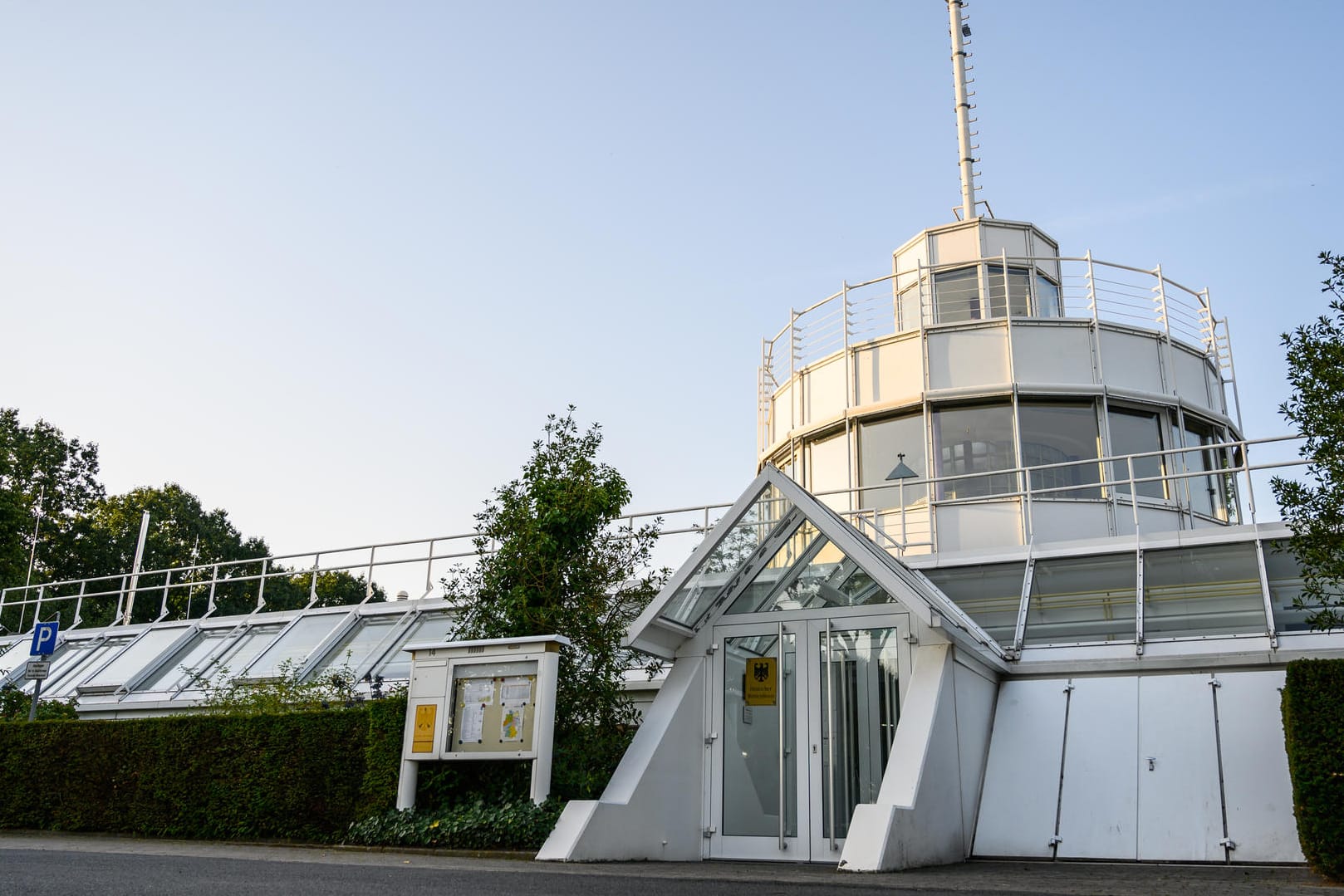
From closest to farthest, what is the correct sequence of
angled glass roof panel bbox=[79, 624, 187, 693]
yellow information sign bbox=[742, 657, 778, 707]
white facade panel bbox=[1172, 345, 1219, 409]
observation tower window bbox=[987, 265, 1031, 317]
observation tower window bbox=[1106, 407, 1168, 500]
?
1. yellow information sign bbox=[742, 657, 778, 707]
2. observation tower window bbox=[1106, 407, 1168, 500]
3. white facade panel bbox=[1172, 345, 1219, 409]
4. angled glass roof panel bbox=[79, 624, 187, 693]
5. observation tower window bbox=[987, 265, 1031, 317]

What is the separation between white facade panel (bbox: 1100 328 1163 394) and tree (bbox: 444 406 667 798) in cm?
947

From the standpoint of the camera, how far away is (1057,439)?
60.5ft

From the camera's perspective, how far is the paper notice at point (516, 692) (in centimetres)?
1115

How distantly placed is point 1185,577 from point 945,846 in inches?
194

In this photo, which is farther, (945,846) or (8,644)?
(8,644)

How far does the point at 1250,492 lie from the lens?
14.0 m

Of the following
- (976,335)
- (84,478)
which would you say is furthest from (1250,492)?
(84,478)

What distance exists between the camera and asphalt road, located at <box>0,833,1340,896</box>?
23.0 ft

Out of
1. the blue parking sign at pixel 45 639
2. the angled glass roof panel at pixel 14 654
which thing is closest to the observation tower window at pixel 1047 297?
the blue parking sign at pixel 45 639

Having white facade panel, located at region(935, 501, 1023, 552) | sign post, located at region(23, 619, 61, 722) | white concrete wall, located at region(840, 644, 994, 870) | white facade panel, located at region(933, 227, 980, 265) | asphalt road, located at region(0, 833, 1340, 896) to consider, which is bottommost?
asphalt road, located at region(0, 833, 1340, 896)

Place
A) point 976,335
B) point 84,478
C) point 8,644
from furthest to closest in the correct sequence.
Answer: point 84,478
point 8,644
point 976,335

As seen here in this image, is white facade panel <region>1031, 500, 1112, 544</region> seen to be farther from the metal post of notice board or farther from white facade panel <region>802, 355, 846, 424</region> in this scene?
the metal post of notice board

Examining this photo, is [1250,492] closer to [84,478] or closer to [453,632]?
[453,632]

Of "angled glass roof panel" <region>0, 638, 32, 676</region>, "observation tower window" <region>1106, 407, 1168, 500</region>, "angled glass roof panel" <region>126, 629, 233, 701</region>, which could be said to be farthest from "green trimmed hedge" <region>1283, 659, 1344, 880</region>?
"angled glass roof panel" <region>0, 638, 32, 676</region>
